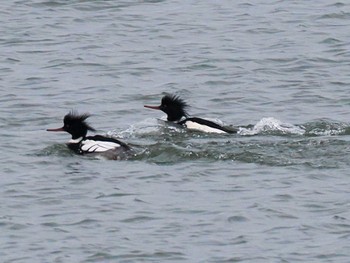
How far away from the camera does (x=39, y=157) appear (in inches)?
626

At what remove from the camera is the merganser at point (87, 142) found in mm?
15742

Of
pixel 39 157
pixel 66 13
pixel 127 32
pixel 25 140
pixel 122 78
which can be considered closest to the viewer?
pixel 39 157

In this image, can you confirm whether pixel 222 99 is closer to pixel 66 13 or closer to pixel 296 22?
pixel 296 22

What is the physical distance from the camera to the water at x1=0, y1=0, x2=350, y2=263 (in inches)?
481

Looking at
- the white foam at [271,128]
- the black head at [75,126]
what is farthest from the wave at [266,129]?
the black head at [75,126]

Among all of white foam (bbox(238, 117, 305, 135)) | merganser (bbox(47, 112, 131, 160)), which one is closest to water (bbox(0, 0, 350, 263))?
white foam (bbox(238, 117, 305, 135))

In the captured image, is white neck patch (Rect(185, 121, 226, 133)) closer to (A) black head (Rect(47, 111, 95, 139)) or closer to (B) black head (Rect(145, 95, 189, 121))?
(B) black head (Rect(145, 95, 189, 121))

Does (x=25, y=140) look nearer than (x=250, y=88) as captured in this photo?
Yes

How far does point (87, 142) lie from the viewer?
16.2 metres

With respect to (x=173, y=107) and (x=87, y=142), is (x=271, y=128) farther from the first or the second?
(x=87, y=142)

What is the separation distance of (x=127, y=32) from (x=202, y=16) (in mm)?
1933

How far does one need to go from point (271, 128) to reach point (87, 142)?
2.52 metres

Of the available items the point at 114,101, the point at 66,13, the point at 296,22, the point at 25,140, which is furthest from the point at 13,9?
the point at 25,140

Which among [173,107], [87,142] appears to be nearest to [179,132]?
[173,107]
